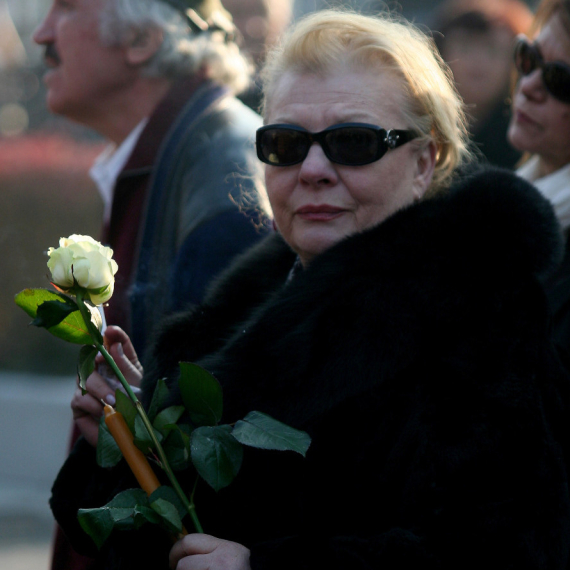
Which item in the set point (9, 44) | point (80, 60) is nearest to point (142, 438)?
point (80, 60)

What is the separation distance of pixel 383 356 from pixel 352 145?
20.7 inches


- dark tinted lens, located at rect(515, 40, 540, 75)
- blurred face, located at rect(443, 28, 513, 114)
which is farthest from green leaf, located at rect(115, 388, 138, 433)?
blurred face, located at rect(443, 28, 513, 114)

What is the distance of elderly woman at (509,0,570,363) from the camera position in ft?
8.51

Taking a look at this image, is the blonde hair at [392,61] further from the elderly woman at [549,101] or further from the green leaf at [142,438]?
the green leaf at [142,438]

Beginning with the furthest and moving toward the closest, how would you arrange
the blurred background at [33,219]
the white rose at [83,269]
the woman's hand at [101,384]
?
1. the blurred background at [33,219]
2. the woman's hand at [101,384]
3. the white rose at [83,269]

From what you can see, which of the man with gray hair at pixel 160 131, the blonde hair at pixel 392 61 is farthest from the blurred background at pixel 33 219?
the blonde hair at pixel 392 61

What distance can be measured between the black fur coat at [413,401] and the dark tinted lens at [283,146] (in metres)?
0.26

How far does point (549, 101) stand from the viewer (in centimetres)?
266

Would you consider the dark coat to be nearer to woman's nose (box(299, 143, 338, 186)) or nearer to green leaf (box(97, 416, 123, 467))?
woman's nose (box(299, 143, 338, 186))

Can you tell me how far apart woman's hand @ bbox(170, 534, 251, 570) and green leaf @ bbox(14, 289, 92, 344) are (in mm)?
426

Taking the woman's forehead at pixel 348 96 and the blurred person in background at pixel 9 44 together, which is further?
the blurred person in background at pixel 9 44

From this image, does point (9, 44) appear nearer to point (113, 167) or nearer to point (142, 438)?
point (113, 167)

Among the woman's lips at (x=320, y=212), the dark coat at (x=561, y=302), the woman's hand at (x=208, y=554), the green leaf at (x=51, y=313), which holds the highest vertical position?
the woman's lips at (x=320, y=212)

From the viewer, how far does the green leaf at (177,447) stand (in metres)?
1.51
